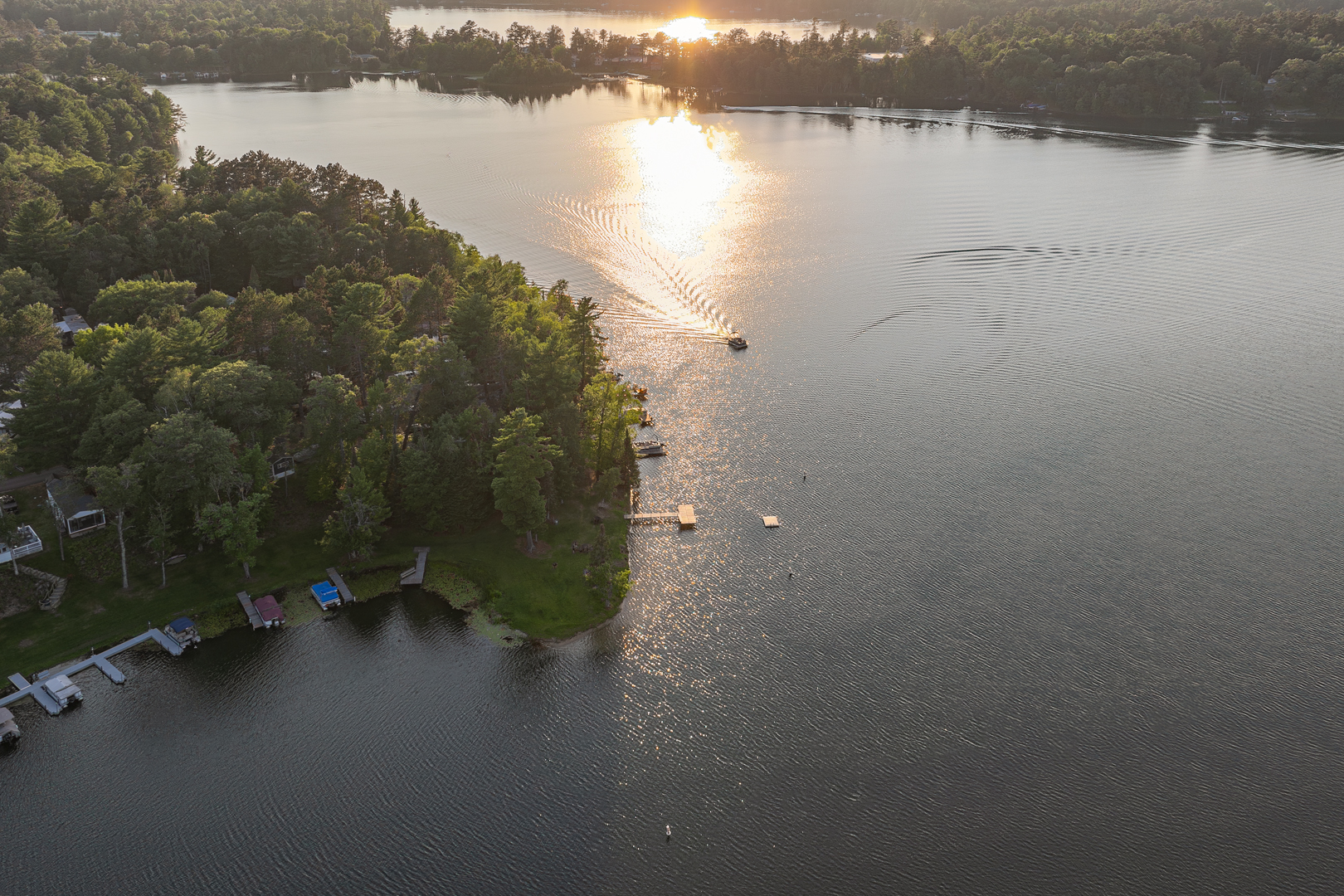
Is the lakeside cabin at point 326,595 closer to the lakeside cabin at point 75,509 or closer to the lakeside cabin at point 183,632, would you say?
the lakeside cabin at point 183,632

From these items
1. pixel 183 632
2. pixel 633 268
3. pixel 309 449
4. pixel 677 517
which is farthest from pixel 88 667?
pixel 633 268

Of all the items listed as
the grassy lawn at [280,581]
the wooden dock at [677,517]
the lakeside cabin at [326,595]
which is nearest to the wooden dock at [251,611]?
the grassy lawn at [280,581]

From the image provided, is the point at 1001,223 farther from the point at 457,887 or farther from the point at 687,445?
the point at 457,887

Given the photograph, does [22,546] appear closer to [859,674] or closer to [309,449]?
[309,449]

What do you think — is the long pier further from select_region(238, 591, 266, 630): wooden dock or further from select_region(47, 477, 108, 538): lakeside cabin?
select_region(47, 477, 108, 538): lakeside cabin

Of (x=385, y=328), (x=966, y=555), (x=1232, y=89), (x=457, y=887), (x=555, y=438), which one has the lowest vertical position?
(x=457, y=887)

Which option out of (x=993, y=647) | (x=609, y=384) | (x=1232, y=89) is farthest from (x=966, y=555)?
(x=1232, y=89)
